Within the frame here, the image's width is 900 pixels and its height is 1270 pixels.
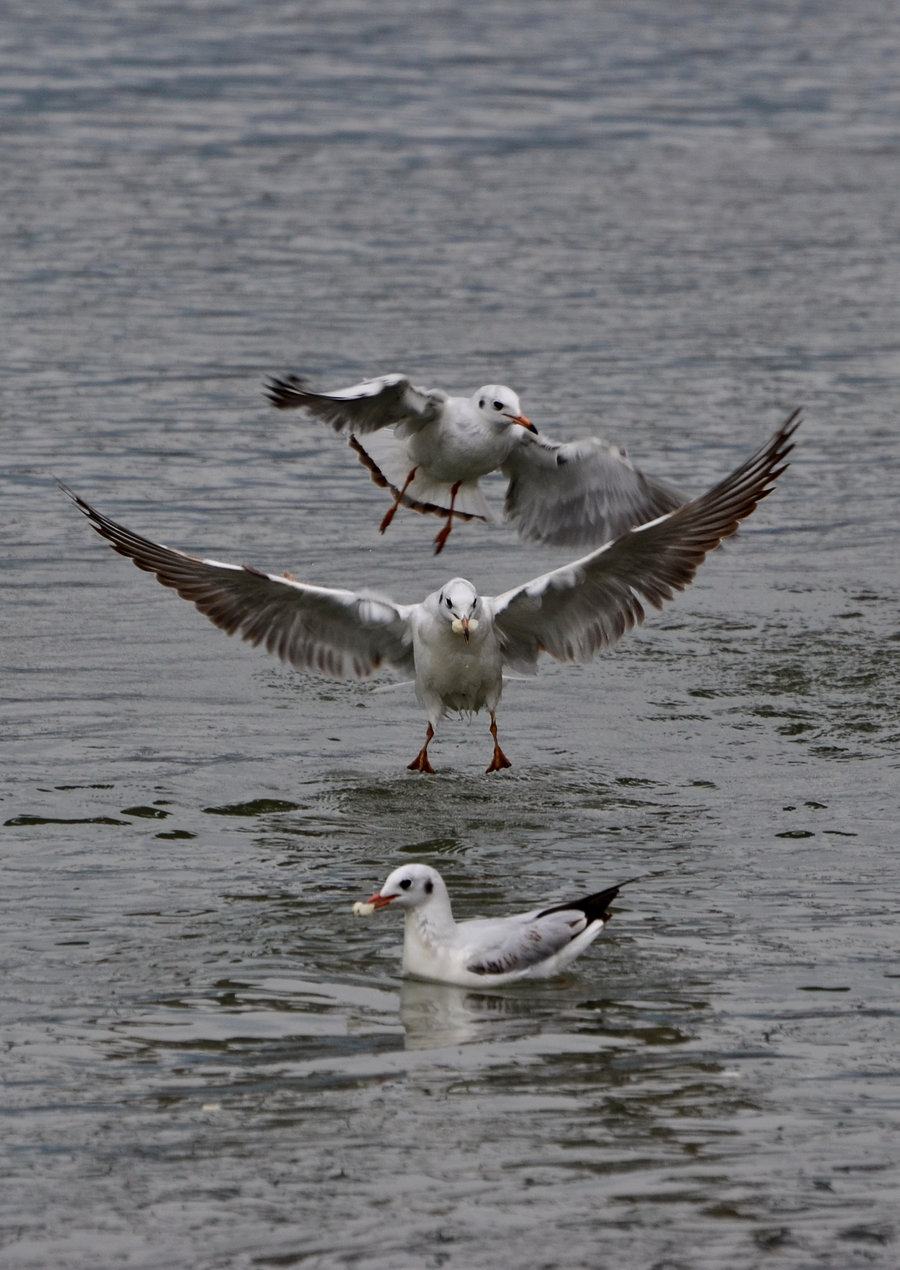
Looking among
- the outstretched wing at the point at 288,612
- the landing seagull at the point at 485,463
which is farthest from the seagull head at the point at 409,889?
the landing seagull at the point at 485,463

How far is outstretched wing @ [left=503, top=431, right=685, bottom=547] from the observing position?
40.7ft

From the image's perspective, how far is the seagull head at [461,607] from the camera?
1056 cm

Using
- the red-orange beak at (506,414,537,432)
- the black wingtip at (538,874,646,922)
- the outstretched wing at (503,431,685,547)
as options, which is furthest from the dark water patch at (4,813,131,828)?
the outstretched wing at (503,431,685,547)

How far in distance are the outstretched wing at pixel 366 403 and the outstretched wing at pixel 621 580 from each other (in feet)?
4.60

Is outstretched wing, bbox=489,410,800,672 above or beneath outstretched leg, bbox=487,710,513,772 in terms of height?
above

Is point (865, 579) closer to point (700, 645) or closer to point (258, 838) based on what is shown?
point (700, 645)

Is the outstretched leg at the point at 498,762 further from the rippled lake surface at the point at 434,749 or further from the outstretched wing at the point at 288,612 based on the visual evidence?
the outstretched wing at the point at 288,612

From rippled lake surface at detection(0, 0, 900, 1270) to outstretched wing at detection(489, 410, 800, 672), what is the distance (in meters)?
0.57

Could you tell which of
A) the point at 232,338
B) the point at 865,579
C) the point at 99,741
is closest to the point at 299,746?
the point at 99,741

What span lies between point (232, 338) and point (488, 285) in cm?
310

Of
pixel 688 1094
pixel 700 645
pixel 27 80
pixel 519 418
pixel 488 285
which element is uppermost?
pixel 27 80

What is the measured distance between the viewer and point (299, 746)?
37.4ft

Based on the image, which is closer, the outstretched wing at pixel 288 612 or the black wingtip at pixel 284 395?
the outstretched wing at pixel 288 612

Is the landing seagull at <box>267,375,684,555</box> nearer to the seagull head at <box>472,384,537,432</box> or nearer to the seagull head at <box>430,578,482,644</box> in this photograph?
the seagull head at <box>472,384,537,432</box>
